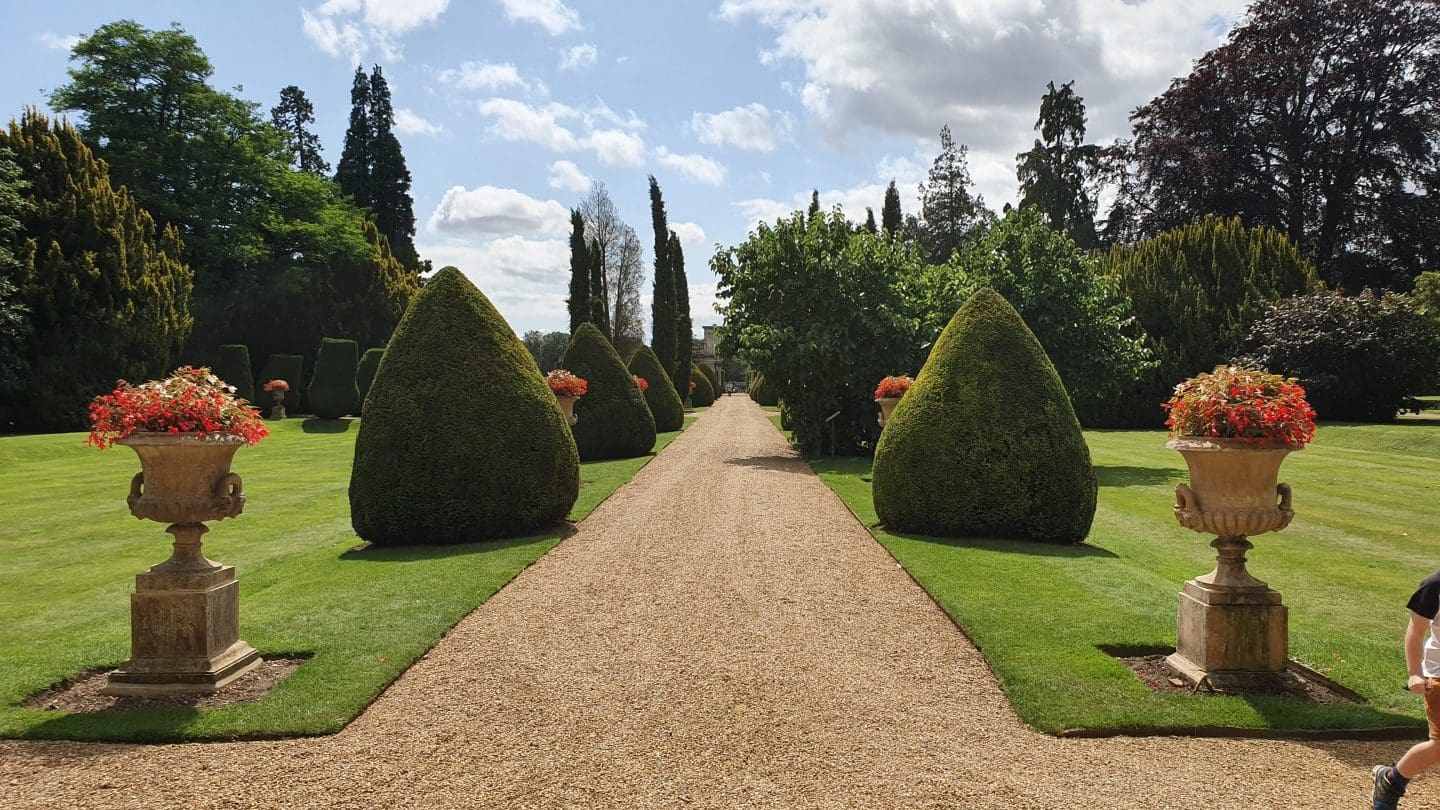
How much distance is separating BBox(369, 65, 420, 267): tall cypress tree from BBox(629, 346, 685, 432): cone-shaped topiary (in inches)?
1202

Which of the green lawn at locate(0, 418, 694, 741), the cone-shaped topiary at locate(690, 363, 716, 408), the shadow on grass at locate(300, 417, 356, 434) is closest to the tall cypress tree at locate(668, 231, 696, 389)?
the cone-shaped topiary at locate(690, 363, 716, 408)

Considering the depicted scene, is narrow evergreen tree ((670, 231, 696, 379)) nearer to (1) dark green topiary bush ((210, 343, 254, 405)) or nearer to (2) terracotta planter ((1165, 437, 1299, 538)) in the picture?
(1) dark green topiary bush ((210, 343, 254, 405))

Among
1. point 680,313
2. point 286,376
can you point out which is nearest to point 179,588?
point 286,376

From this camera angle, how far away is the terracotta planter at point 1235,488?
514cm

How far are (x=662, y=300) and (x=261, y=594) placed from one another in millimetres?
40742

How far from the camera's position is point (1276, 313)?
29.2m

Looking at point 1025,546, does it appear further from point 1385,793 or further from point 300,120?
point 300,120

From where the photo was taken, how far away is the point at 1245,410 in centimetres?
514

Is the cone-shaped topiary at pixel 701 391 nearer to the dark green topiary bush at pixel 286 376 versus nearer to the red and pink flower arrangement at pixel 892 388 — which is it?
the dark green topiary bush at pixel 286 376

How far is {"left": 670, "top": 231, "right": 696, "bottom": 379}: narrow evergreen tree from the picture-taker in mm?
49612

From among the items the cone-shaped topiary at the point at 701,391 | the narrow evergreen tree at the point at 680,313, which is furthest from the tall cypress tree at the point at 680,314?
the cone-shaped topiary at the point at 701,391

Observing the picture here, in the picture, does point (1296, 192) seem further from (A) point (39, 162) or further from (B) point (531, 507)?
(A) point (39, 162)

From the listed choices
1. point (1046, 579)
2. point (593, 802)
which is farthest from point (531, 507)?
point (593, 802)

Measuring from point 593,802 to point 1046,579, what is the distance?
5.69 m
